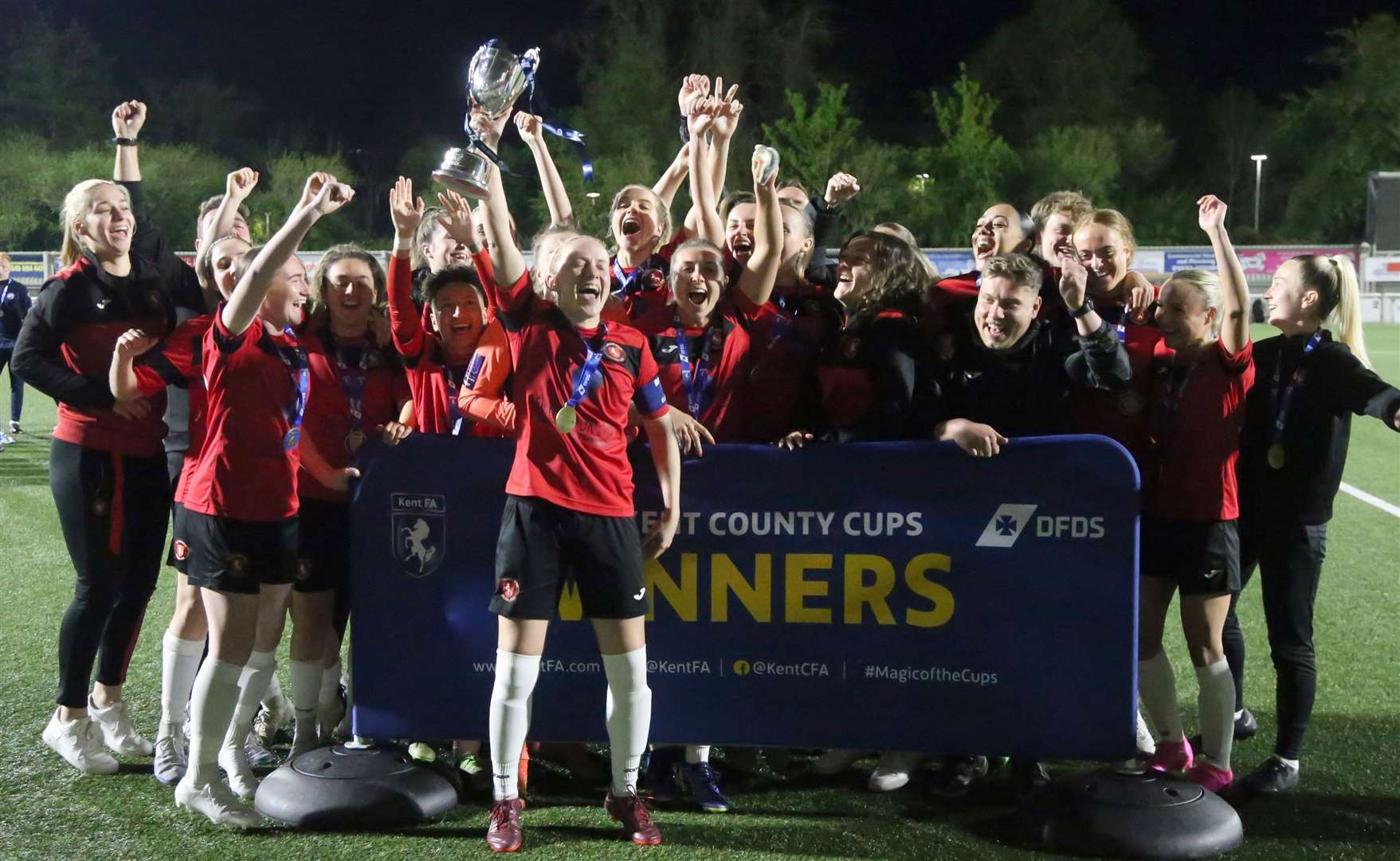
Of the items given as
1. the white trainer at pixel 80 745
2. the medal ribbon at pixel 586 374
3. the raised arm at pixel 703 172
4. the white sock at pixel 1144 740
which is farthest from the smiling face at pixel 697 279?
the white trainer at pixel 80 745

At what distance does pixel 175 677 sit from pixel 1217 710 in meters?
3.03

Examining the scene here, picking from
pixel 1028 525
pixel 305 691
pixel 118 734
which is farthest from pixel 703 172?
pixel 118 734

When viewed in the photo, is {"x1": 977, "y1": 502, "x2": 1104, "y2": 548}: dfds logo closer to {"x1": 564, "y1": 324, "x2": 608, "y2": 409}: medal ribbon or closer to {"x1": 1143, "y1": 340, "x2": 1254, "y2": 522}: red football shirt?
{"x1": 1143, "y1": 340, "x2": 1254, "y2": 522}: red football shirt

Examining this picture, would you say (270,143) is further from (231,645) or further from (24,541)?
(231,645)

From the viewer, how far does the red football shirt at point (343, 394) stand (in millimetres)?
3850

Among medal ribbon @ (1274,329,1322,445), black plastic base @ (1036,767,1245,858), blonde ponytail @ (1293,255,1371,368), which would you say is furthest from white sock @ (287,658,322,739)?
blonde ponytail @ (1293,255,1371,368)

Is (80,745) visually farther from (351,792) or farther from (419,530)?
(419,530)

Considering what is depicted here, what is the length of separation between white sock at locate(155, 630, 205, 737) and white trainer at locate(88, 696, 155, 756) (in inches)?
11.3

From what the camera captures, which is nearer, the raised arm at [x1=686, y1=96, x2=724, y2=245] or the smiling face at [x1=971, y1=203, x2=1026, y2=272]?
the raised arm at [x1=686, y1=96, x2=724, y2=245]

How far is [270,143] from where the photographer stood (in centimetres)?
6838

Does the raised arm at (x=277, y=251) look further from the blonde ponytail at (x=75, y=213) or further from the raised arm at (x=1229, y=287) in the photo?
the raised arm at (x=1229, y=287)

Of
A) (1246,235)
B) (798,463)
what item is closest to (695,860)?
(798,463)

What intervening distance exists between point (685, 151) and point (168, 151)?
57.8 m

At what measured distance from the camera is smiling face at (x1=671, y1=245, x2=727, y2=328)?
3695 millimetres
